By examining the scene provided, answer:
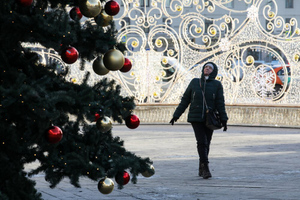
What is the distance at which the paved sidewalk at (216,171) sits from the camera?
6.18 m

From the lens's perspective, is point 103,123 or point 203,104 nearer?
point 103,123

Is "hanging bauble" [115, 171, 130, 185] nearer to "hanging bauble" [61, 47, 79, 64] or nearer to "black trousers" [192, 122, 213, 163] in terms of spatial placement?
"hanging bauble" [61, 47, 79, 64]

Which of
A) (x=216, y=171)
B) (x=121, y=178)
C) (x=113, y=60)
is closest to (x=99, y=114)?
(x=113, y=60)

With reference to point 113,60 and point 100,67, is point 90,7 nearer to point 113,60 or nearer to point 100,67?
point 113,60

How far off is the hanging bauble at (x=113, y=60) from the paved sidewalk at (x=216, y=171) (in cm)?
226

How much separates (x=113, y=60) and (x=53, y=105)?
594 millimetres

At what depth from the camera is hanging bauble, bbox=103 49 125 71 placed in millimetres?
4035

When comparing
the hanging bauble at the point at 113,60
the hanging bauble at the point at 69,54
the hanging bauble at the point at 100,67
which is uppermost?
the hanging bauble at the point at 69,54

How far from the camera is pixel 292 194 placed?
6.13m

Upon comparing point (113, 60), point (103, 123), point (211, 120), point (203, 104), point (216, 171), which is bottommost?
point (216, 171)

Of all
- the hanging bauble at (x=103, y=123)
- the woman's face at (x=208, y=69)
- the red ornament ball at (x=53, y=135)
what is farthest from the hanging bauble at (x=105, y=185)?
the woman's face at (x=208, y=69)

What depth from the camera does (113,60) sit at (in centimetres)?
403

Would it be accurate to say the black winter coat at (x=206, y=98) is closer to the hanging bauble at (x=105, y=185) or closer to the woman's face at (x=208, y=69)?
the woman's face at (x=208, y=69)

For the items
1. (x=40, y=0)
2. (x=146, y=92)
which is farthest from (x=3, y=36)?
(x=146, y=92)
